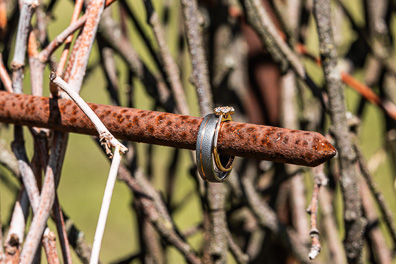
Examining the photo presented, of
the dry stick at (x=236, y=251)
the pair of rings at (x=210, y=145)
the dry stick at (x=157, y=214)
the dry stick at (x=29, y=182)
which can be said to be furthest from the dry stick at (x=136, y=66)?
the pair of rings at (x=210, y=145)

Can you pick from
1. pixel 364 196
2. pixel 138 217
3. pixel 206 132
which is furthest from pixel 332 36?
pixel 138 217

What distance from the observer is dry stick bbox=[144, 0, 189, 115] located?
0.84 m

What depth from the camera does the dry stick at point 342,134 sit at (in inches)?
27.8

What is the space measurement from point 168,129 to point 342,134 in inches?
13.9

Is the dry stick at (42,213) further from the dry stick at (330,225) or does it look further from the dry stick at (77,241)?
the dry stick at (330,225)

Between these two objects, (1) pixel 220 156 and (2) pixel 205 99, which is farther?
(2) pixel 205 99

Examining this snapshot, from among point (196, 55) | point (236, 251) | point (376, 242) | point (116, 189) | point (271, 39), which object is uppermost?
point (116, 189)

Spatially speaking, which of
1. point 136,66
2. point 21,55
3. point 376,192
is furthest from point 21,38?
point 376,192

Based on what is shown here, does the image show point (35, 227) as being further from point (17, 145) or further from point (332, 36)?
point (332, 36)

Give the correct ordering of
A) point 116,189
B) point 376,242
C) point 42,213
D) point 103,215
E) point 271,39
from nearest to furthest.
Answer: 1. point 103,215
2. point 42,213
3. point 271,39
4. point 376,242
5. point 116,189

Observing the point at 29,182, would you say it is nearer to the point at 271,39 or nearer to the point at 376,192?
the point at 271,39

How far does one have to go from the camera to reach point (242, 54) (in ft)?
4.96

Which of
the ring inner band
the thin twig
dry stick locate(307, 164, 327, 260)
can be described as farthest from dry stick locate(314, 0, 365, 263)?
the thin twig

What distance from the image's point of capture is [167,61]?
89 cm
